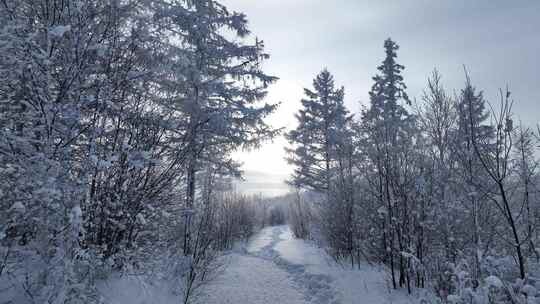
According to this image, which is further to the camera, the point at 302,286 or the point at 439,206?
the point at 302,286

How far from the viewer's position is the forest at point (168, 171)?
313 cm

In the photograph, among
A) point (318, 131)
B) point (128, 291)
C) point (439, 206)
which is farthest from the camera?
point (318, 131)

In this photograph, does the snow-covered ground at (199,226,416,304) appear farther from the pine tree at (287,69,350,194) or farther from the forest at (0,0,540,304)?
the pine tree at (287,69,350,194)

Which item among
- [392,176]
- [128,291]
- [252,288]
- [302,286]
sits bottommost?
[302,286]

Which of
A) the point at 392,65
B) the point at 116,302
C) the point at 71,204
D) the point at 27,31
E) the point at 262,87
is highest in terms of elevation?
the point at 392,65

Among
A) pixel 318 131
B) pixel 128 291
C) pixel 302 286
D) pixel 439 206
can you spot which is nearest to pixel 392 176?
pixel 439 206

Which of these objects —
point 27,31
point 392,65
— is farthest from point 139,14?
point 392,65

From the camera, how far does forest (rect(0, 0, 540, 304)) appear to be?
3.13 m

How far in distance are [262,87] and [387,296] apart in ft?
29.4

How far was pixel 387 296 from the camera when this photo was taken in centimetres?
576

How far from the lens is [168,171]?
4.98 meters

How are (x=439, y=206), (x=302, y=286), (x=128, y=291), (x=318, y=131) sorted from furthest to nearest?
(x=318, y=131)
(x=302, y=286)
(x=439, y=206)
(x=128, y=291)

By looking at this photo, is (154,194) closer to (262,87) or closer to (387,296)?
(387,296)

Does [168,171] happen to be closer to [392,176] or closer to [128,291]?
[128,291]
